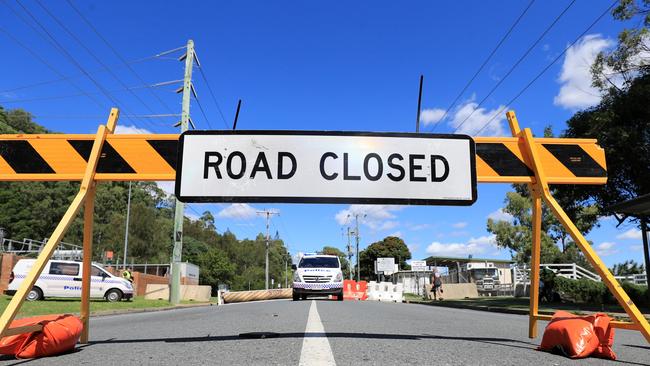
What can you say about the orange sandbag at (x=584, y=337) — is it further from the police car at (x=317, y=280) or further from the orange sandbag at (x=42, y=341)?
the police car at (x=317, y=280)

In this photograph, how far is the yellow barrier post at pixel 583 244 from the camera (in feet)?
12.1

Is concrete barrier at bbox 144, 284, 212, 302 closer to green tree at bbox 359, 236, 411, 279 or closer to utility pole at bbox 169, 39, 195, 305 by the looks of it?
utility pole at bbox 169, 39, 195, 305

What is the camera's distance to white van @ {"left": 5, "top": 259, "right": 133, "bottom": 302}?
2114cm

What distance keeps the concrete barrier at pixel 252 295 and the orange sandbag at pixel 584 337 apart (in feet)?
83.5

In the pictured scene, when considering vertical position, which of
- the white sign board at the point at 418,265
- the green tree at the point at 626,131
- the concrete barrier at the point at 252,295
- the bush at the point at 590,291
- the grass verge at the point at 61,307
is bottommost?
the concrete barrier at the point at 252,295

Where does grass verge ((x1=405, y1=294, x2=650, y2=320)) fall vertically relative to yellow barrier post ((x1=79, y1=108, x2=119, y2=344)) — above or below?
below

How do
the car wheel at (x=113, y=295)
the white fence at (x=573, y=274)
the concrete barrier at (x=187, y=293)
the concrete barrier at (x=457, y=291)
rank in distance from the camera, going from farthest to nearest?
1. the concrete barrier at (x=457, y=291)
2. the concrete barrier at (x=187, y=293)
3. the white fence at (x=573, y=274)
4. the car wheel at (x=113, y=295)

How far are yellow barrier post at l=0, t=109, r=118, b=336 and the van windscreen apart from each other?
17050 mm

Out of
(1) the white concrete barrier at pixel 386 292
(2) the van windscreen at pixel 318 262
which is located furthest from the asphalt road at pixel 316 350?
(1) the white concrete barrier at pixel 386 292

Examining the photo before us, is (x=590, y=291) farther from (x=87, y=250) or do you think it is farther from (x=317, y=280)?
(x=87, y=250)

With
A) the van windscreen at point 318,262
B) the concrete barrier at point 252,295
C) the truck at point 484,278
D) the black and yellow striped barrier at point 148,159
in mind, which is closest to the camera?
the black and yellow striped barrier at point 148,159

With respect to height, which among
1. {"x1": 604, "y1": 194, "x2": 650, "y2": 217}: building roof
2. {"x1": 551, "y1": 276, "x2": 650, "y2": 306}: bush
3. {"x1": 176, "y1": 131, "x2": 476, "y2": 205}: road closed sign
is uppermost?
{"x1": 604, "y1": 194, "x2": 650, "y2": 217}: building roof

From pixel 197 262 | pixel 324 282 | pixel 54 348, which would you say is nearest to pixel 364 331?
pixel 54 348

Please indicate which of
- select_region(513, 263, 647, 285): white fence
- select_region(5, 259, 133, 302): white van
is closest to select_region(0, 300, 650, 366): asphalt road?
select_region(5, 259, 133, 302): white van
